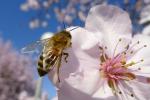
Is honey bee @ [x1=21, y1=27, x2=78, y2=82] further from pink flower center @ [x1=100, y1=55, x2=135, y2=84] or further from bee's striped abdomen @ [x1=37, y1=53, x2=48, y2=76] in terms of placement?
pink flower center @ [x1=100, y1=55, x2=135, y2=84]

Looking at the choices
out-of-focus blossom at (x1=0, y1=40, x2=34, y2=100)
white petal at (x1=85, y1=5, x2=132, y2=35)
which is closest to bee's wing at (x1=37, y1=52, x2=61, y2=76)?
white petal at (x1=85, y1=5, x2=132, y2=35)

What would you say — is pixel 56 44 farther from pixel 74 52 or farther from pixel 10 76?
pixel 10 76

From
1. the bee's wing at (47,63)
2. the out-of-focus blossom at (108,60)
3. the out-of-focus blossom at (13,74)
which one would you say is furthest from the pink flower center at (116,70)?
the out-of-focus blossom at (13,74)

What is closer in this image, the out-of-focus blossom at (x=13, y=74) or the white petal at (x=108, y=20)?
the white petal at (x=108, y=20)

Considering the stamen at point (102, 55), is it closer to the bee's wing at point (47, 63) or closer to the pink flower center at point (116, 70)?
the pink flower center at point (116, 70)

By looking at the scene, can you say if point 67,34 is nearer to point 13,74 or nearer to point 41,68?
point 41,68
